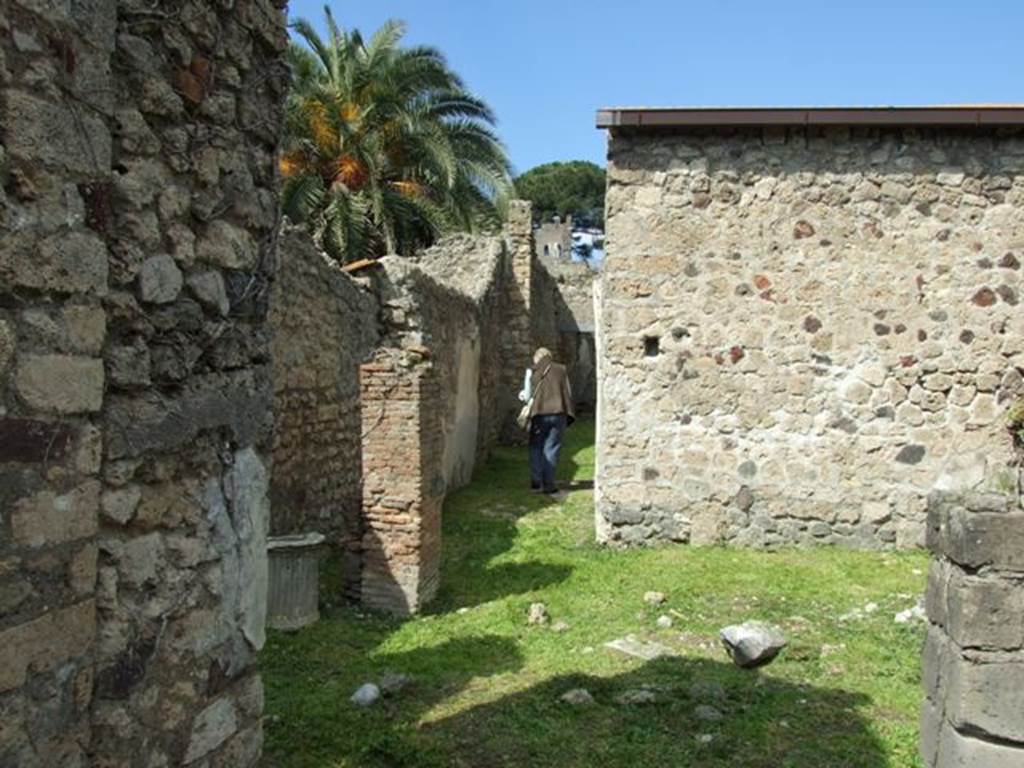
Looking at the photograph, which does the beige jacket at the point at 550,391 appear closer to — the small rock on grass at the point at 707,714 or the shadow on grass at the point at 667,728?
the shadow on grass at the point at 667,728

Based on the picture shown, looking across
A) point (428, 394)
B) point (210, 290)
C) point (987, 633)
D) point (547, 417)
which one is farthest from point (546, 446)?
point (210, 290)

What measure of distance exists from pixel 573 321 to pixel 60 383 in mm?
19955

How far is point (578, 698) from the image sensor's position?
5.07 m

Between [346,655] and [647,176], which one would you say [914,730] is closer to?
[346,655]

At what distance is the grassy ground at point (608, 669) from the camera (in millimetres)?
4488

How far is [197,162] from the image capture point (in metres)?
2.73

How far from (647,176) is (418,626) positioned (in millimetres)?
4398

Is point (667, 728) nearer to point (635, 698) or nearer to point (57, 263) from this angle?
point (635, 698)

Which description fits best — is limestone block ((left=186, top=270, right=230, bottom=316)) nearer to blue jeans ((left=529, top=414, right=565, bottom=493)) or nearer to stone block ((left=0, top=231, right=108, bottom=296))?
stone block ((left=0, top=231, right=108, bottom=296))

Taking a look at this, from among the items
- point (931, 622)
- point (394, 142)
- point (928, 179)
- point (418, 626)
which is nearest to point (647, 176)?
point (928, 179)

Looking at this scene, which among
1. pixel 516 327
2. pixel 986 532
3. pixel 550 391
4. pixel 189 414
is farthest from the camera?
pixel 516 327

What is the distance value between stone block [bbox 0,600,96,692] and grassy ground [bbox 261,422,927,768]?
2.20 metres

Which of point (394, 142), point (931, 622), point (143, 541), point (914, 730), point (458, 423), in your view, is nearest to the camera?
point (143, 541)

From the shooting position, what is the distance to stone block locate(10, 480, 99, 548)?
2176 mm
